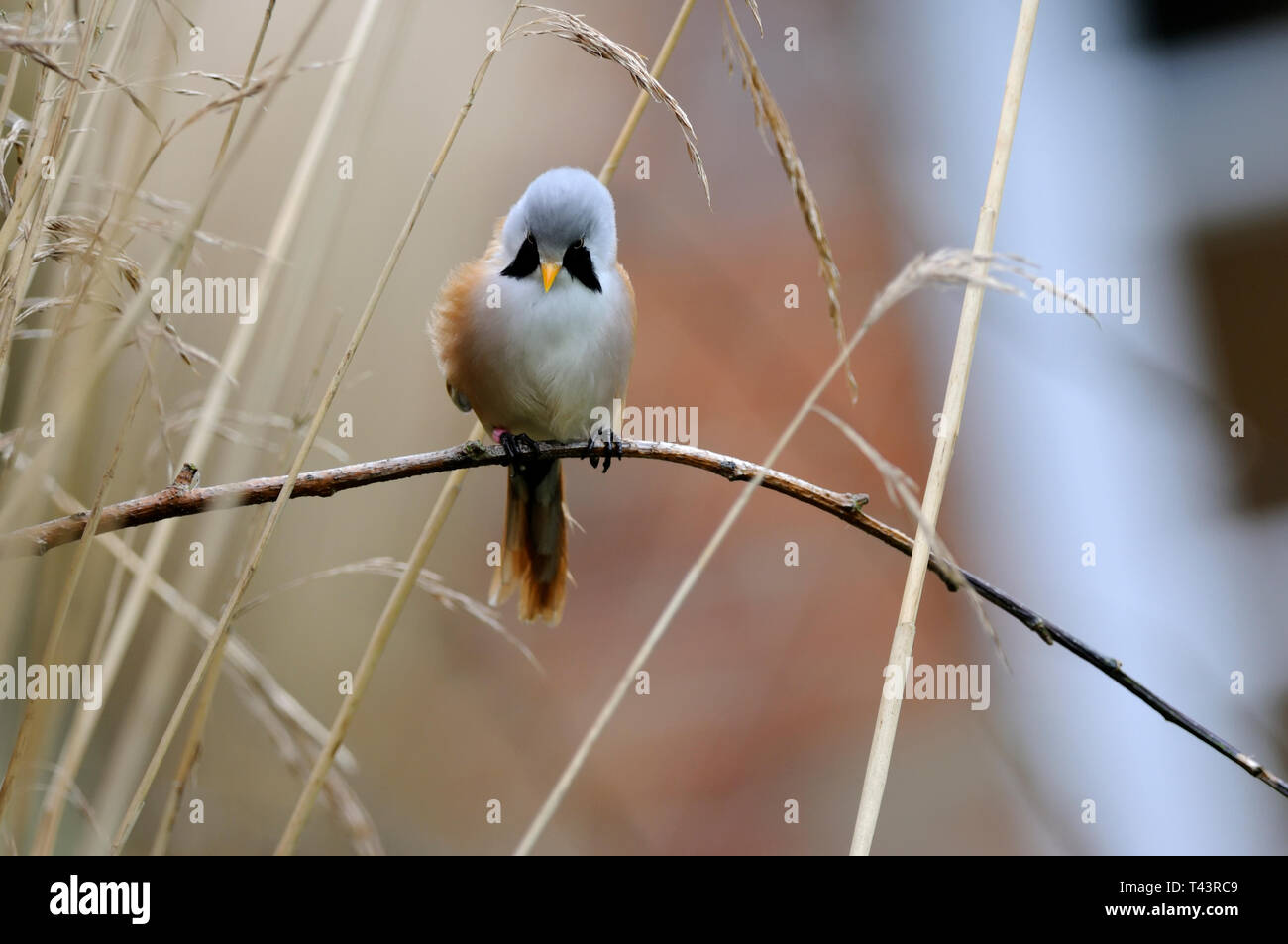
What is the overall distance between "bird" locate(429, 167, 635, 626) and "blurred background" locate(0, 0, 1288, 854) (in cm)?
106

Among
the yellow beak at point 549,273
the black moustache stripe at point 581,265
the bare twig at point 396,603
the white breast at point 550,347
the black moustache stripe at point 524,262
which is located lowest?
the bare twig at point 396,603

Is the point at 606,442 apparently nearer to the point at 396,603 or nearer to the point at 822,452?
the point at 396,603

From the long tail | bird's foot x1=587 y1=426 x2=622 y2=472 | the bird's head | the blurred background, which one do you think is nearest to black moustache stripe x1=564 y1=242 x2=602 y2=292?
the bird's head

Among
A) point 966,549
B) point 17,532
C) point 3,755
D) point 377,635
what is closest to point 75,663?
point 17,532

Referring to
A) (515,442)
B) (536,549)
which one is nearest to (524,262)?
(515,442)

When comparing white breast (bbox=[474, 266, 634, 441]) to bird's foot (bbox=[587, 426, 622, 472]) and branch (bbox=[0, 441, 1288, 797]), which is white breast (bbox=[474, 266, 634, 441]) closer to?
bird's foot (bbox=[587, 426, 622, 472])

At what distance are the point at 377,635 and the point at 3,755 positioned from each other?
45.9 inches

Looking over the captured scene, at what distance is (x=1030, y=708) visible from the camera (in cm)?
397

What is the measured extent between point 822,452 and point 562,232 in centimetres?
190

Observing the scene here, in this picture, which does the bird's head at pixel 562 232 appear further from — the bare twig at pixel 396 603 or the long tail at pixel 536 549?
the bare twig at pixel 396 603

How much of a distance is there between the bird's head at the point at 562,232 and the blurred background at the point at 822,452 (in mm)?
1225

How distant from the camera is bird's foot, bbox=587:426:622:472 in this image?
6.82 feet

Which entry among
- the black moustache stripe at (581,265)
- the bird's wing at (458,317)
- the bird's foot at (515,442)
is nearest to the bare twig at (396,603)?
the bird's foot at (515,442)

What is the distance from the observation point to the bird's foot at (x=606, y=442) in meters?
2.08
